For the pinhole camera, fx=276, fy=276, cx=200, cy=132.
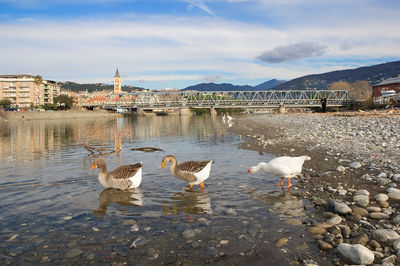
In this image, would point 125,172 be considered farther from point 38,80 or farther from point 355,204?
point 38,80

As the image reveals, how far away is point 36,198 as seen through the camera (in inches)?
337

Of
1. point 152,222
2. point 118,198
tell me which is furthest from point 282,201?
point 118,198

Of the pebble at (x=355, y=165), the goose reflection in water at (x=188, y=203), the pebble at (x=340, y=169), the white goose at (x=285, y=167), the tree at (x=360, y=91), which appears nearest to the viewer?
the goose reflection in water at (x=188, y=203)

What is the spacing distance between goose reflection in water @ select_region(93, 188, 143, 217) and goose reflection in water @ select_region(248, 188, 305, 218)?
3.52 metres

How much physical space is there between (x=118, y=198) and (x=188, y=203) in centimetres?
225

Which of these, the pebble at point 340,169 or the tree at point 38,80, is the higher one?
the tree at point 38,80

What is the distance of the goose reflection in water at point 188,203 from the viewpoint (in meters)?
7.28

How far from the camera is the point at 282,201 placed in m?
7.92

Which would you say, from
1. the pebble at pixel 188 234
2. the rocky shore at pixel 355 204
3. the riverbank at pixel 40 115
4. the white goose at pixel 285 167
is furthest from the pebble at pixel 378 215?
the riverbank at pixel 40 115

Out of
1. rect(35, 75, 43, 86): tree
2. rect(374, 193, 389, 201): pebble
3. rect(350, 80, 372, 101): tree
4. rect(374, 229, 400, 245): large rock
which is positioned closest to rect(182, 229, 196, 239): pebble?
rect(374, 229, 400, 245): large rock

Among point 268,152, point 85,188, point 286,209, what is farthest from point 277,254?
point 268,152

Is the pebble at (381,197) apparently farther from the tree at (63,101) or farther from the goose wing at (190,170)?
the tree at (63,101)

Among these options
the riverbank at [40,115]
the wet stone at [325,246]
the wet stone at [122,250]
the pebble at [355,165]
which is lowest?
the wet stone at [122,250]

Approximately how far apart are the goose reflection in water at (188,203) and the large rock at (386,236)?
3.67 m
